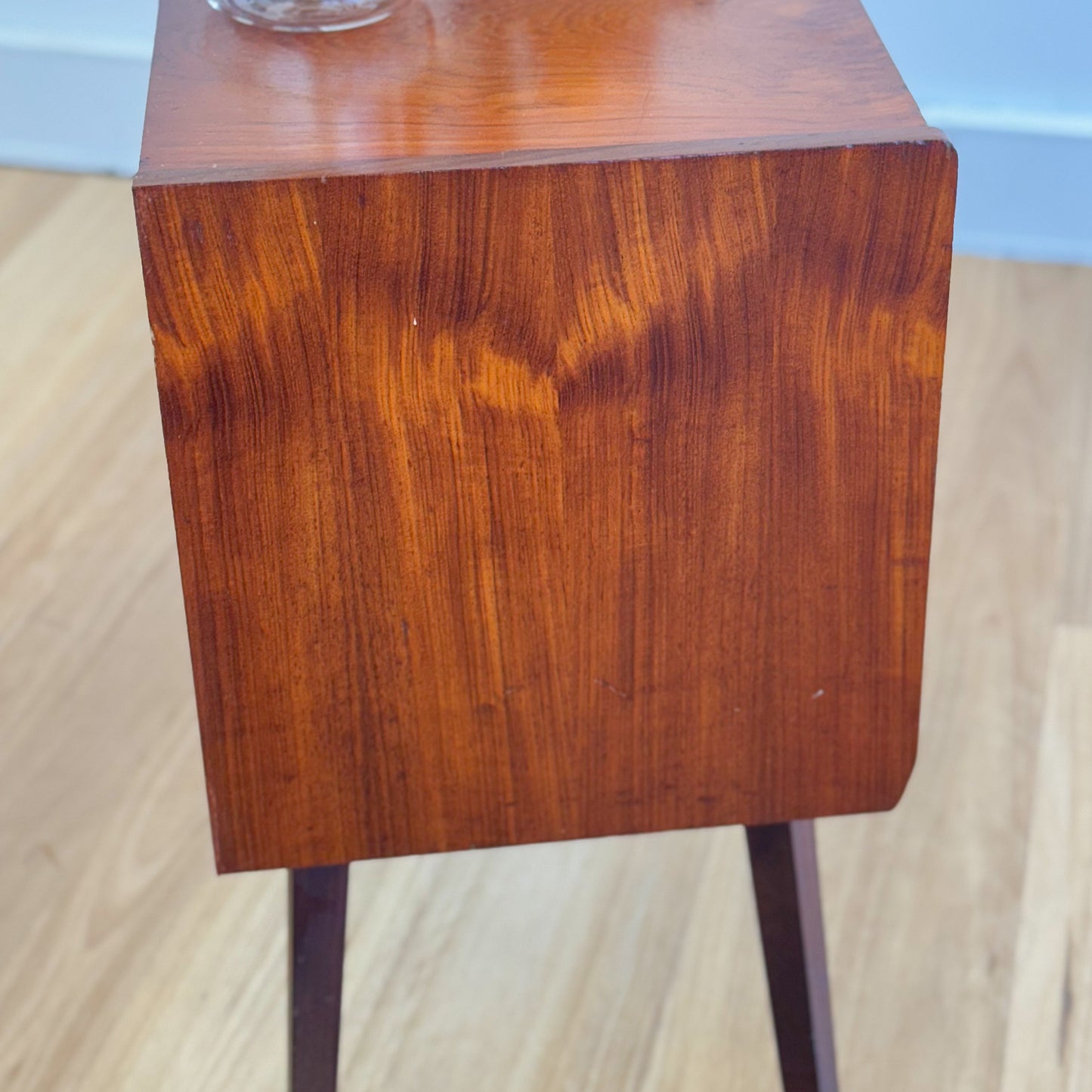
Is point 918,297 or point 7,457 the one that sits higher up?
point 918,297

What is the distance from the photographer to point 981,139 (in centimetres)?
184

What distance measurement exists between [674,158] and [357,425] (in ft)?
0.54

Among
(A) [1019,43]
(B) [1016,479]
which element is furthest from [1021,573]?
(A) [1019,43]

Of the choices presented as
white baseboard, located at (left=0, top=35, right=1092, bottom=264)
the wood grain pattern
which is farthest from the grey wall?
the wood grain pattern

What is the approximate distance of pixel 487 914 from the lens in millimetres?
1106

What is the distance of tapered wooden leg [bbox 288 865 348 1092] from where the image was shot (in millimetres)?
754

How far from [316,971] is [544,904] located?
37 cm

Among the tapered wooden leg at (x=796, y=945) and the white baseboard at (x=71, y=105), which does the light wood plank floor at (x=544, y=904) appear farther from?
the white baseboard at (x=71, y=105)

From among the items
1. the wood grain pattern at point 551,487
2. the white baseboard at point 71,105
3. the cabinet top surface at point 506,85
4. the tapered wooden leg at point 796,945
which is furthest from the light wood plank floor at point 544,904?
the white baseboard at point 71,105

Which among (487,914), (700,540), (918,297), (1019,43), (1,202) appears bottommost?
(487,914)

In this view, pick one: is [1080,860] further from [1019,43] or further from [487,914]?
[1019,43]

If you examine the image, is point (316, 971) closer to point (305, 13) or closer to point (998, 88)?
point (305, 13)

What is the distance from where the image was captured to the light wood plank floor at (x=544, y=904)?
3.31 feet

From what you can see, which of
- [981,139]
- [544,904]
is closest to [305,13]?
[544,904]
